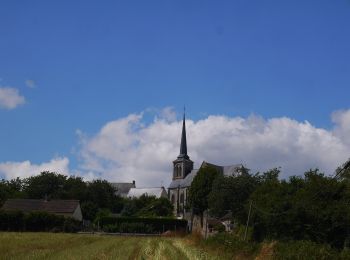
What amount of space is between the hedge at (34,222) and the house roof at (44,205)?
20.2 metres

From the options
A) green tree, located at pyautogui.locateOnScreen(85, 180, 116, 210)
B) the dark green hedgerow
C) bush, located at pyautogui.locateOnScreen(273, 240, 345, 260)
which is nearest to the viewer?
bush, located at pyautogui.locateOnScreen(273, 240, 345, 260)

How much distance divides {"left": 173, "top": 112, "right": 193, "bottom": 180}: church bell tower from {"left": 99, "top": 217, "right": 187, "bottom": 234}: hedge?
2744 inches

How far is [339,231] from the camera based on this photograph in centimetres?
→ 3866

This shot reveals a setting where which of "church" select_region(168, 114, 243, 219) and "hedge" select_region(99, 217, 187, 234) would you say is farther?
"church" select_region(168, 114, 243, 219)

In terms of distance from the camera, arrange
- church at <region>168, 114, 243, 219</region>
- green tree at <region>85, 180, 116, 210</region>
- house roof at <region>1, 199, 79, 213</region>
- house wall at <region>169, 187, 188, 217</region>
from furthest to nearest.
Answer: church at <region>168, 114, 243, 219</region> → house wall at <region>169, 187, 188, 217</region> → green tree at <region>85, 180, 116, 210</region> → house roof at <region>1, 199, 79, 213</region>

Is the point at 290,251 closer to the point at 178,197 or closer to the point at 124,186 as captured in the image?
the point at 178,197

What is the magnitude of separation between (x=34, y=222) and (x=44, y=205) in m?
25.1

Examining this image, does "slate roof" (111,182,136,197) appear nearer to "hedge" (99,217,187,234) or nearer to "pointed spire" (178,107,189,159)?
"pointed spire" (178,107,189,159)

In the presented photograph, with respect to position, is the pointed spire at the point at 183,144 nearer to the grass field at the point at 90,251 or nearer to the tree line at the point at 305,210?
the tree line at the point at 305,210

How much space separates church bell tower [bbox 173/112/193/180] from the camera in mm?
159125

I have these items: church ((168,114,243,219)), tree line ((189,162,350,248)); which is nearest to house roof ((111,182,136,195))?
church ((168,114,243,219))

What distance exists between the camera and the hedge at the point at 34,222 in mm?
70312

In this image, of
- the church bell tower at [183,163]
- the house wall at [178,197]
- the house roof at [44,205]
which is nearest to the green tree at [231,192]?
the house roof at [44,205]

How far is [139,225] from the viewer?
8069 centimetres
